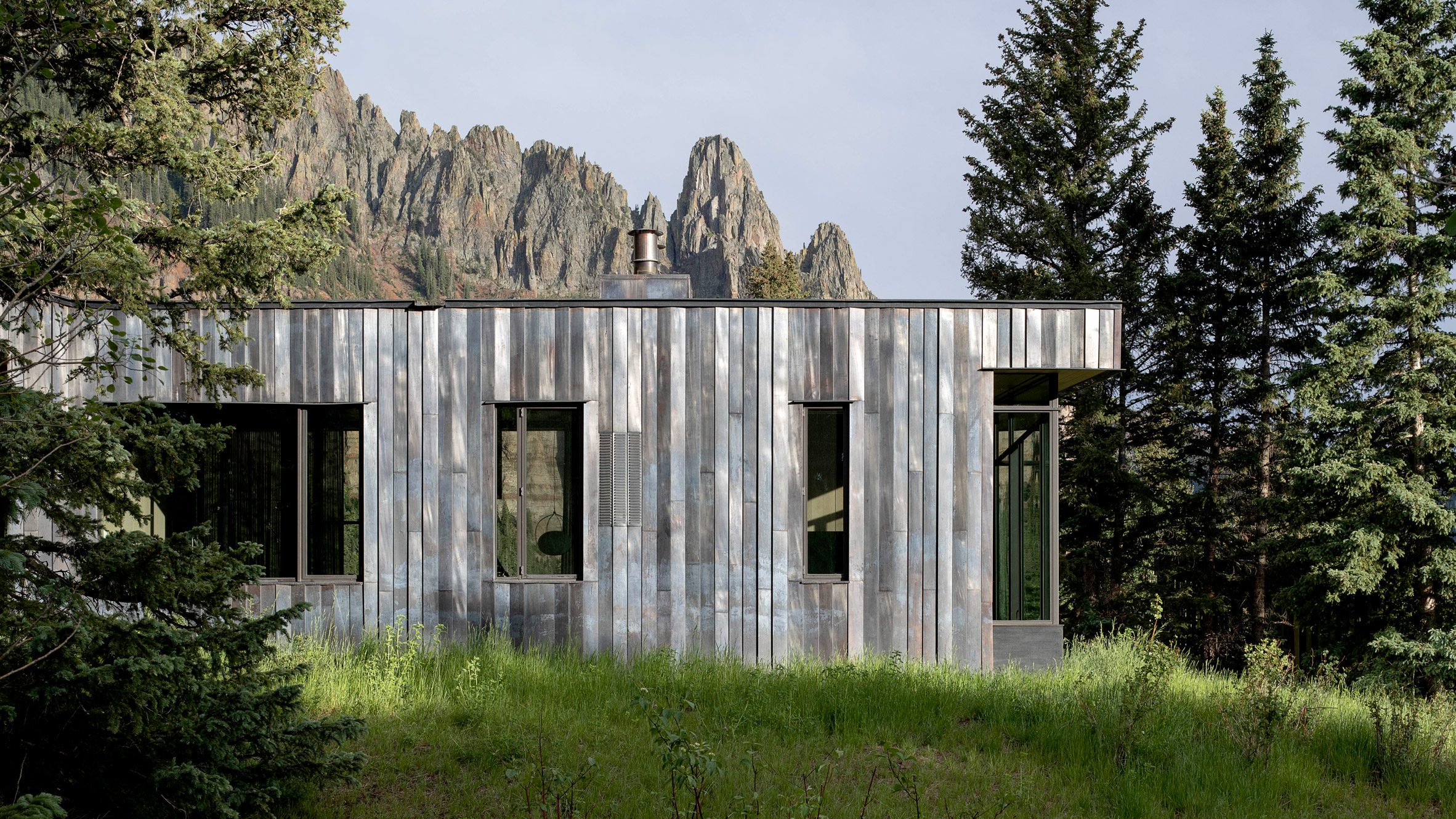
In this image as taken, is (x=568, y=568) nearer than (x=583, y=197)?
Yes

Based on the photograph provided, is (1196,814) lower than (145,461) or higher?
lower

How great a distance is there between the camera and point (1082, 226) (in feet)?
57.4

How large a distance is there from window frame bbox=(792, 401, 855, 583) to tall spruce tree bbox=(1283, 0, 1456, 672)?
23.0ft

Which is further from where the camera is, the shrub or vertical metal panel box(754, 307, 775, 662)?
vertical metal panel box(754, 307, 775, 662)

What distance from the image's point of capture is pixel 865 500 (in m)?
7.79

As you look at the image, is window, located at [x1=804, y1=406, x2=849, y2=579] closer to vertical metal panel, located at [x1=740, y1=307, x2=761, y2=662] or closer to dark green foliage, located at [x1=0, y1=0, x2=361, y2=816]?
vertical metal panel, located at [x1=740, y1=307, x2=761, y2=662]

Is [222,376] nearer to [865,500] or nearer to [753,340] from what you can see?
[753,340]

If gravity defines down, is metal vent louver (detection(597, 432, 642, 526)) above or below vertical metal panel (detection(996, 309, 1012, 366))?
below

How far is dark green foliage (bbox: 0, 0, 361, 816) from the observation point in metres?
3.15

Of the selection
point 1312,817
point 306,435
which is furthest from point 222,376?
point 1312,817

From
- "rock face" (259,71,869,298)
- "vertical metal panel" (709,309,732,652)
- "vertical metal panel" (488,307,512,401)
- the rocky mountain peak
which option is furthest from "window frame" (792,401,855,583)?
the rocky mountain peak

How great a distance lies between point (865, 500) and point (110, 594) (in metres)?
5.47

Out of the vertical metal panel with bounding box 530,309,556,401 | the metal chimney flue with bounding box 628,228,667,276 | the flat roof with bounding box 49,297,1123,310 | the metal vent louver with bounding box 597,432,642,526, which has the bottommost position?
the metal vent louver with bounding box 597,432,642,526

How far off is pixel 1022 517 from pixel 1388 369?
650 centimetres
